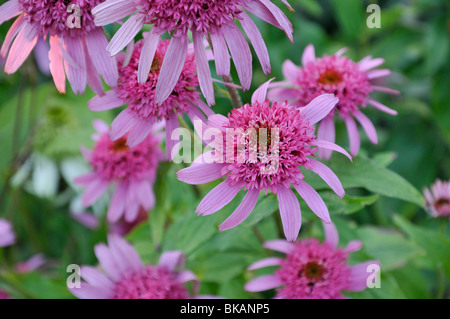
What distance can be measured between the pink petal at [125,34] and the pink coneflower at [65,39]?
4cm

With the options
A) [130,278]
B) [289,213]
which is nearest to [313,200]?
[289,213]

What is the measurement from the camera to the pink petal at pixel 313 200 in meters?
0.48

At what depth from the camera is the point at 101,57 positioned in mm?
533

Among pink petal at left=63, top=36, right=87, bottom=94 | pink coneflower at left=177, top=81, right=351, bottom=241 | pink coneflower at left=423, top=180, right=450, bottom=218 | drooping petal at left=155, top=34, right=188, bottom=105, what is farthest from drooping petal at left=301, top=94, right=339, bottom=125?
pink coneflower at left=423, top=180, right=450, bottom=218

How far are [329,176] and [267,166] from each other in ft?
0.22

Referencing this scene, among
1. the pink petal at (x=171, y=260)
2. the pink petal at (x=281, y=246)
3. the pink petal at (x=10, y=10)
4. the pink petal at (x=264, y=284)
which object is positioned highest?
the pink petal at (x=10, y=10)

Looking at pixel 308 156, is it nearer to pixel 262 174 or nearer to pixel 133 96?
pixel 262 174

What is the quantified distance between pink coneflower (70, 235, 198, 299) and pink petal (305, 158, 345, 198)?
0.26 meters

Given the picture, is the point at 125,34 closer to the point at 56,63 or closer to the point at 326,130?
the point at 56,63

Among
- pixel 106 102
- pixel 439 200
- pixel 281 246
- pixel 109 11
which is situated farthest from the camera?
pixel 439 200

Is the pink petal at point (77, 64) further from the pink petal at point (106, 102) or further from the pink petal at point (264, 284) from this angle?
the pink petal at point (264, 284)

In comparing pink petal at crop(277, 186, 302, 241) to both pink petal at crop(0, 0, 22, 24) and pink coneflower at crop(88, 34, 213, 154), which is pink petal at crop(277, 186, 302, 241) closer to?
pink coneflower at crop(88, 34, 213, 154)

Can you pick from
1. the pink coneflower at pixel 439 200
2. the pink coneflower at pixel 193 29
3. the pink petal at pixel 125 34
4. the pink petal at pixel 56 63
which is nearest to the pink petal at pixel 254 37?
the pink coneflower at pixel 193 29

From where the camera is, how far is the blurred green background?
2.38ft
